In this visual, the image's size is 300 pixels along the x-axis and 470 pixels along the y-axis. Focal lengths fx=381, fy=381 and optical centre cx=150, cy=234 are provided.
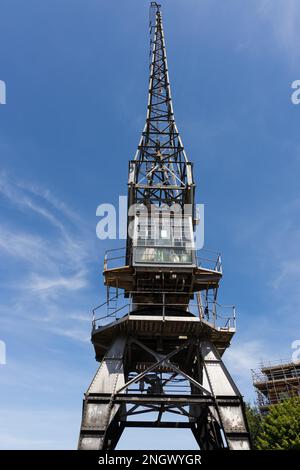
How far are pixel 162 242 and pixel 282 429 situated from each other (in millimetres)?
21046

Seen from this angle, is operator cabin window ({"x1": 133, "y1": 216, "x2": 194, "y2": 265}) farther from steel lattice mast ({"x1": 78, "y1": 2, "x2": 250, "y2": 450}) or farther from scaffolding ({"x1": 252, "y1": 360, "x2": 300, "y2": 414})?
scaffolding ({"x1": 252, "y1": 360, "x2": 300, "y2": 414})

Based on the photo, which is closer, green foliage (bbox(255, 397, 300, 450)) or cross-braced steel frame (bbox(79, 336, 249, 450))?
cross-braced steel frame (bbox(79, 336, 249, 450))

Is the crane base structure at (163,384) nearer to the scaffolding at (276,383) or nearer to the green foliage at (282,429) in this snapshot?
the green foliage at (282,429)

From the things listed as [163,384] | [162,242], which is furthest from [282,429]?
[162,242]

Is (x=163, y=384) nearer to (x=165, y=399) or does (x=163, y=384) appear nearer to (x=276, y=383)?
(x=165, y=399)

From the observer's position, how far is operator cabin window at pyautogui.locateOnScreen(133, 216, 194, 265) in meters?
19.4

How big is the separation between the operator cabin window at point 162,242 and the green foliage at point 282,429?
19845 millimetres

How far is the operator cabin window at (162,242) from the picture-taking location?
19.4 metres

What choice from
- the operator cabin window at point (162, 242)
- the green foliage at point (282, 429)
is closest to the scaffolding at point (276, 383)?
the green foliage at point (282, 429)

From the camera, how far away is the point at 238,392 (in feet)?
52.1

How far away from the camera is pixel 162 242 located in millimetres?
19891

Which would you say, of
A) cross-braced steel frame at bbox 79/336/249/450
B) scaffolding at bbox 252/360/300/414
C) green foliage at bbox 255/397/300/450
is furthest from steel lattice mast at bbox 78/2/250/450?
scaffolding at bbox 252/360/300/414

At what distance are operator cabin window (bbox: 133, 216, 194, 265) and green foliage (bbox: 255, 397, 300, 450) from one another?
19845mm
